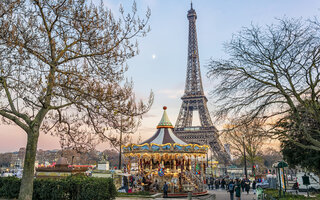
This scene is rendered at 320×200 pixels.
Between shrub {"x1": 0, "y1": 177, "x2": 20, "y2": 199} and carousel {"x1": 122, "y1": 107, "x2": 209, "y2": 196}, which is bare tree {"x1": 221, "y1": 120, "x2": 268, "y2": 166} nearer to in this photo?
carousel {"x1": 122, "y1": 107, "x2": 209, "y2": 196}

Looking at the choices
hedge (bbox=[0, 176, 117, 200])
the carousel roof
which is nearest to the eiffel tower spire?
the carousel roof

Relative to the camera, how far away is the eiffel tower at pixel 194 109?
196 ft

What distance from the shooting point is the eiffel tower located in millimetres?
59594

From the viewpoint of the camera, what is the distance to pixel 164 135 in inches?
877

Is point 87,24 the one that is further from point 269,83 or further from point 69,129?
point 269,83

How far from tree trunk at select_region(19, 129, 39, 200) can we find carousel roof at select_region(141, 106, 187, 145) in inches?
506

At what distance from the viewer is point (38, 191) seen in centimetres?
1084

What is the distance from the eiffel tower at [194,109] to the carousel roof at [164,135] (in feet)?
114

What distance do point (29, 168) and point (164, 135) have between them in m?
14.2

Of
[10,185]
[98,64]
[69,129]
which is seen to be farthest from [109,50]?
[10,185]

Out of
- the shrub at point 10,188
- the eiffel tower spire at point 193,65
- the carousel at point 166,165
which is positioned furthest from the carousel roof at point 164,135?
the eiffel tower spire at point 193,65

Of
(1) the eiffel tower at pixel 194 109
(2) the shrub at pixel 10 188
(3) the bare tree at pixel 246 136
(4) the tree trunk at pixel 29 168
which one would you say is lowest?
(2) the shrub at pixel 10 188

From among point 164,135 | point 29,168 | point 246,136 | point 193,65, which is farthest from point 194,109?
point 29,168

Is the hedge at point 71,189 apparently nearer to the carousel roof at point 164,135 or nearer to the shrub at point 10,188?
the shrub at point 10,188
